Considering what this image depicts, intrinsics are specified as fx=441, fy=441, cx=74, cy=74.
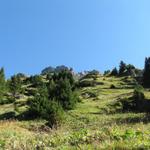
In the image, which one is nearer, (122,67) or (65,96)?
(65,96)

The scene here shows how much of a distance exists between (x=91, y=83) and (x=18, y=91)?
50.0ft

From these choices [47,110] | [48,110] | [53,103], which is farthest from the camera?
[53,103]

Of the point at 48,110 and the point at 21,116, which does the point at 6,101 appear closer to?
the point at 21,116

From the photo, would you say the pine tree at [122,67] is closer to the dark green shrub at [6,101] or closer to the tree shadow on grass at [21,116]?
the dark green shrub at [6,101]

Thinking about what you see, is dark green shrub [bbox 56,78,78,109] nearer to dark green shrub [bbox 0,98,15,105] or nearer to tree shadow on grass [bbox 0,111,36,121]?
tree shadow on grass [bbox 0,111,36,121]

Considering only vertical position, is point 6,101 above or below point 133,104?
above

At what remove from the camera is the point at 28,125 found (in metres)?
37.2

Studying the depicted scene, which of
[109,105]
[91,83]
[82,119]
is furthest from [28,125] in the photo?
[91,83]

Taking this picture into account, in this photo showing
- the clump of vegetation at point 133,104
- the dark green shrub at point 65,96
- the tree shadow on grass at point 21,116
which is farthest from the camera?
the dark green shrub at point 65,96

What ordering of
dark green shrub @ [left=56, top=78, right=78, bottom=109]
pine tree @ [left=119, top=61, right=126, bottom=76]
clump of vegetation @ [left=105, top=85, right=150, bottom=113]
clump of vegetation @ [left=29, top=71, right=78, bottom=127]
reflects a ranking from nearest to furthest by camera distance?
clump of vegetation @ [left=29, top=71, right=78, bottom=127] → clump of vegetation @ [left=105, top=85, right=150, bottom=113] → dark green shrub @ [left=56, top=78, right=78, bottom=109] → pine tree @ [left=119, top=61, right=126, bottom=76]

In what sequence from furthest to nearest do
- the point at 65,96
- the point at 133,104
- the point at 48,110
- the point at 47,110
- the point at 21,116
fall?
the point at 65,96 → the point at 133,104 → the point at 21,116 → the point at 47,110 → the point at 48,110

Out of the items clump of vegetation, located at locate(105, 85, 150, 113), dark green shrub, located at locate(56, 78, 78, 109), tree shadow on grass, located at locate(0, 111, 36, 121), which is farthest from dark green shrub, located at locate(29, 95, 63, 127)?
clump of vegetation, located at locate(105, 85, 150, 113)

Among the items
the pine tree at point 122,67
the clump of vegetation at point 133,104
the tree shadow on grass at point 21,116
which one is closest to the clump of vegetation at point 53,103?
the tree shadow on grass at point 21,116

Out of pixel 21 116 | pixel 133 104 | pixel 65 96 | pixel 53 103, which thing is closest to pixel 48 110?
pixel 53 103
